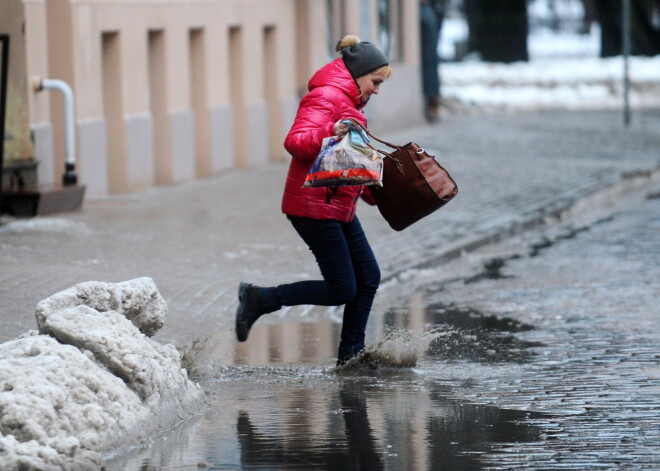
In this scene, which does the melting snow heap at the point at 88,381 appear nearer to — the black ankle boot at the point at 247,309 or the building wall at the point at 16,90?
the black ankle boot at the point at 247,309

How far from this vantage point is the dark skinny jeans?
754 cm

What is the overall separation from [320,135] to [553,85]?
1098 inches

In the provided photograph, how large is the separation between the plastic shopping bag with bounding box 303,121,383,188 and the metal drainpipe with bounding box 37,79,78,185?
6.94 metres

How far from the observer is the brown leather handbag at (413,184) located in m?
7.55

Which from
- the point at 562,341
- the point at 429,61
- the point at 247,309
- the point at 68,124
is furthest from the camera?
the point at 429,61

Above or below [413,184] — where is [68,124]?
above

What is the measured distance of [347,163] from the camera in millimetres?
7129

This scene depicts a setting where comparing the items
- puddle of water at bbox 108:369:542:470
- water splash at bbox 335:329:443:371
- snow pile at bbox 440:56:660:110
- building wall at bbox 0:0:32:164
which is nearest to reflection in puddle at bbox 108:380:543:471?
puddle of water at bbox 108:369:542:470

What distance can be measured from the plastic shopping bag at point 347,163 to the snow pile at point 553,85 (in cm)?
2499

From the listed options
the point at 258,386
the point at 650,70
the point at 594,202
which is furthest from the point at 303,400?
the point at 650,70

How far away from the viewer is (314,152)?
7.22 meters

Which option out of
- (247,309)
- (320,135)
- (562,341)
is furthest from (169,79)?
(320,135)

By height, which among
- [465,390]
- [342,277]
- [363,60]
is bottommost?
[465,390]

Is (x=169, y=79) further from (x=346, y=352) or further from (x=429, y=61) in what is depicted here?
(x=429, y=61)
